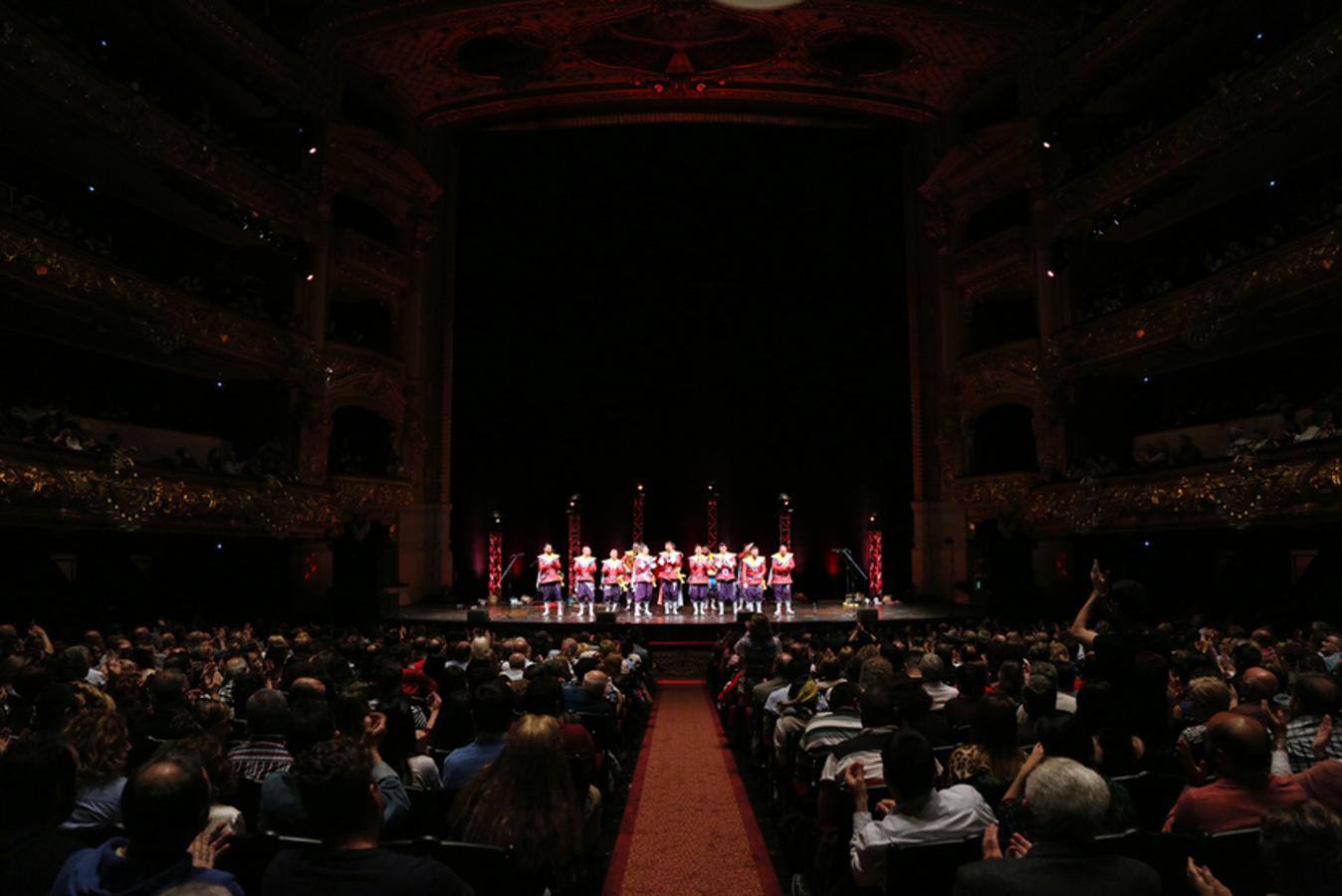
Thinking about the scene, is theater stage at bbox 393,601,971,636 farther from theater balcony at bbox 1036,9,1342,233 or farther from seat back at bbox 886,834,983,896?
seat back at bbox 886,834,983,896

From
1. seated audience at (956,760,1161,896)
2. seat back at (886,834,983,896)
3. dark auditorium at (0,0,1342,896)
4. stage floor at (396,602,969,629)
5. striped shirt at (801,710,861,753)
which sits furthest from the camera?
stage floor at (396,602,969,629)

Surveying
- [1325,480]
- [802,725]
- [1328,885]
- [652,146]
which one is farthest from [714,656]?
[652,146]

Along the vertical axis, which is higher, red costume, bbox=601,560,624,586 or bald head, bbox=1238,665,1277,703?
red costume, bbox=601,560,624,586

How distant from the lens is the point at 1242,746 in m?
3.50

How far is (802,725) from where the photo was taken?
21.9ft

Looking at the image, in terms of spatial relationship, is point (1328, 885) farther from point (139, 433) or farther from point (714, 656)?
point (139, 433)

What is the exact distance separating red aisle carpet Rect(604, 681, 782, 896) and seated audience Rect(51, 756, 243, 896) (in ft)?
13.1

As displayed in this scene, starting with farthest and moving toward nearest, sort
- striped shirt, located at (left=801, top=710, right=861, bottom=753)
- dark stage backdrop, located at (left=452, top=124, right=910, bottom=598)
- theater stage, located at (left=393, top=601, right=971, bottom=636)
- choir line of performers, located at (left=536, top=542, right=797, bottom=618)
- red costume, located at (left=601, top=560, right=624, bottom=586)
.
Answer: dark stage backdrop, located at (left=452, top=124, right=910, bottom=598) < red costume, located at (left=601, top=560, right=624, bottom=586) < choir line of performers, located at (left=536, top=542, right=797, bottom=618) < theater stage, located at (left=393, top=601, right=971, bottom=636) < striped shirt, located at (left=801, top=710, right=861, bottom=753)

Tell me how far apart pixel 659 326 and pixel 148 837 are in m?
23.8

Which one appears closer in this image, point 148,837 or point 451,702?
point 148,837

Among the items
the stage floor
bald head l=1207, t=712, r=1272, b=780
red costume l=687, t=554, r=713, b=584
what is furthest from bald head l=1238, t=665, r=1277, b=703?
red costume l=687, t=554, r=713, b=584

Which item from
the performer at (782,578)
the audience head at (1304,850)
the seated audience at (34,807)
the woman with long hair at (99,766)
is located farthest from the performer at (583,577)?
the audience head at (1304,850)

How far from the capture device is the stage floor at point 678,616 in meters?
18.2

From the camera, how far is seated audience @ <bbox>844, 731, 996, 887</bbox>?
3566mm
